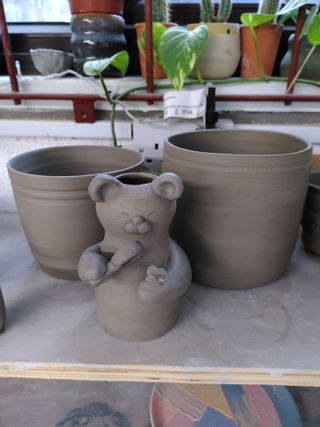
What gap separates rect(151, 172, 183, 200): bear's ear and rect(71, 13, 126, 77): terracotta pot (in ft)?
1.39

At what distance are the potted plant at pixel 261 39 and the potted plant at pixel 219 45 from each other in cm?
2

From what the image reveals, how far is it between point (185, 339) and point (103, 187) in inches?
7.8

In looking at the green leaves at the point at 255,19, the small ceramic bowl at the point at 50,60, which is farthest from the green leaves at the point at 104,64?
the green leaves at the point at 255,19

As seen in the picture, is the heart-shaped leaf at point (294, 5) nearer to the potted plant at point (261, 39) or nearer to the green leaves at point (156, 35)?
the potted plant at point (261, 39)

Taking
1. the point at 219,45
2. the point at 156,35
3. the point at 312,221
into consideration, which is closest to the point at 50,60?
the point at 156,35

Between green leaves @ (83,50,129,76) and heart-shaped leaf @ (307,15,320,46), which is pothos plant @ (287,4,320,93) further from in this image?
green leaves @ (83,50,129,76)

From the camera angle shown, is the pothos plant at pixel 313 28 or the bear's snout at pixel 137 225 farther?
the pothos plant at pixel 313 28

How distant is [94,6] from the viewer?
0.63 metres

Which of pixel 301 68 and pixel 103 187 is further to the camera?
pixel 301 68

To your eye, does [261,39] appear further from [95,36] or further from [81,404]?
[81,404]

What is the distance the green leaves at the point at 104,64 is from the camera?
59 centimetres

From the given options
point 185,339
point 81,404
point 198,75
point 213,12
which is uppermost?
point 213,12

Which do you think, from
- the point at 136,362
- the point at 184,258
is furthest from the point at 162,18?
the point at 136,362

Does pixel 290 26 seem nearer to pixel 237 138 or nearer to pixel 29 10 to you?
pixel 237 138
